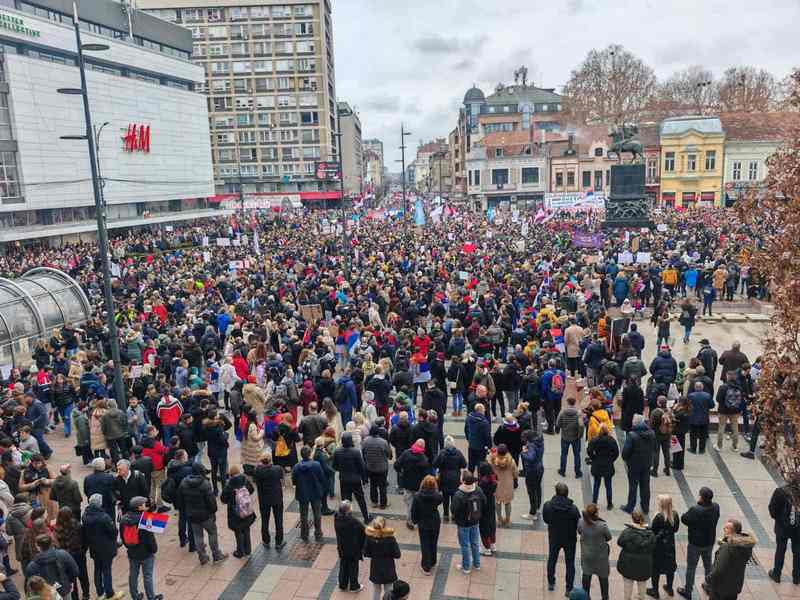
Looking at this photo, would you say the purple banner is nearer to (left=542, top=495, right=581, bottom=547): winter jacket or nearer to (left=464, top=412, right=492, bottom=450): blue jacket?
(left=464, top=412, right=492, bottom=450): blue jacket

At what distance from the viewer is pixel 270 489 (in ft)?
28.7

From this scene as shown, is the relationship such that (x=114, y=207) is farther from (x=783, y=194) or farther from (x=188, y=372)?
(x=783, y=194)

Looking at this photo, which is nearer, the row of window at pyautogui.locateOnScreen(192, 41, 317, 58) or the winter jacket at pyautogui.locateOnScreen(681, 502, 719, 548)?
the winter jacket at pyautogui.locateOnScreen(681, 502, 719, 548)

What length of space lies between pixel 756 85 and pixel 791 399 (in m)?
89.4

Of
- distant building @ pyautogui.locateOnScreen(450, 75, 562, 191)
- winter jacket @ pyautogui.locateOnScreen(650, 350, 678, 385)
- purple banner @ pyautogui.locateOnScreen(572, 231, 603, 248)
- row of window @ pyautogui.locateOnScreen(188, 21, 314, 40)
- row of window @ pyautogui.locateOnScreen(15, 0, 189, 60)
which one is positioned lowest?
winter jacket @ pyautogui.locateOnScreen(650, 350, 678, 385)

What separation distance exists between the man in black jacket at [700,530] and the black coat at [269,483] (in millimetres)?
5085

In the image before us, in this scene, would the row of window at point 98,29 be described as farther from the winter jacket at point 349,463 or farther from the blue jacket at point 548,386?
the winter jacket at point 349,463

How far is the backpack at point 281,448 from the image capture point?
10410 millimetres

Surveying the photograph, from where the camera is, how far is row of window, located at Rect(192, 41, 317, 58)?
88.8 metres

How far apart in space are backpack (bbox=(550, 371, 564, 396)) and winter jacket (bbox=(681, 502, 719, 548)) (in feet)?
15.1

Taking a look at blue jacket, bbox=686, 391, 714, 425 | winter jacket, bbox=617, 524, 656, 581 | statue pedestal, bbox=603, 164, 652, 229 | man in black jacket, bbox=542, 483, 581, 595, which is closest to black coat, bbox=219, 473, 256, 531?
man in black jacket, bbox=542, 483, 581, 595

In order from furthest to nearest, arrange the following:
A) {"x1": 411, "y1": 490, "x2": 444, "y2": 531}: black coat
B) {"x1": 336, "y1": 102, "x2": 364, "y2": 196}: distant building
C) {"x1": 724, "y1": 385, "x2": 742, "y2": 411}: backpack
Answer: {"x1": 336, "y1": 102, "x2": 364, "y2": 196}: distant building, {"x1": 724, "y1": 385, "x2": 742, "y2": 411}: backpack, {"x1": 411, "y1": 490, "x2": 444, "y2": 531}: black coat

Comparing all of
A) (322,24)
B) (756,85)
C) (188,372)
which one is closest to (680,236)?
(188,372)

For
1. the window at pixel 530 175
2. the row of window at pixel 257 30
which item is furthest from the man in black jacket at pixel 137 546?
the row of window at pixel 257 30
